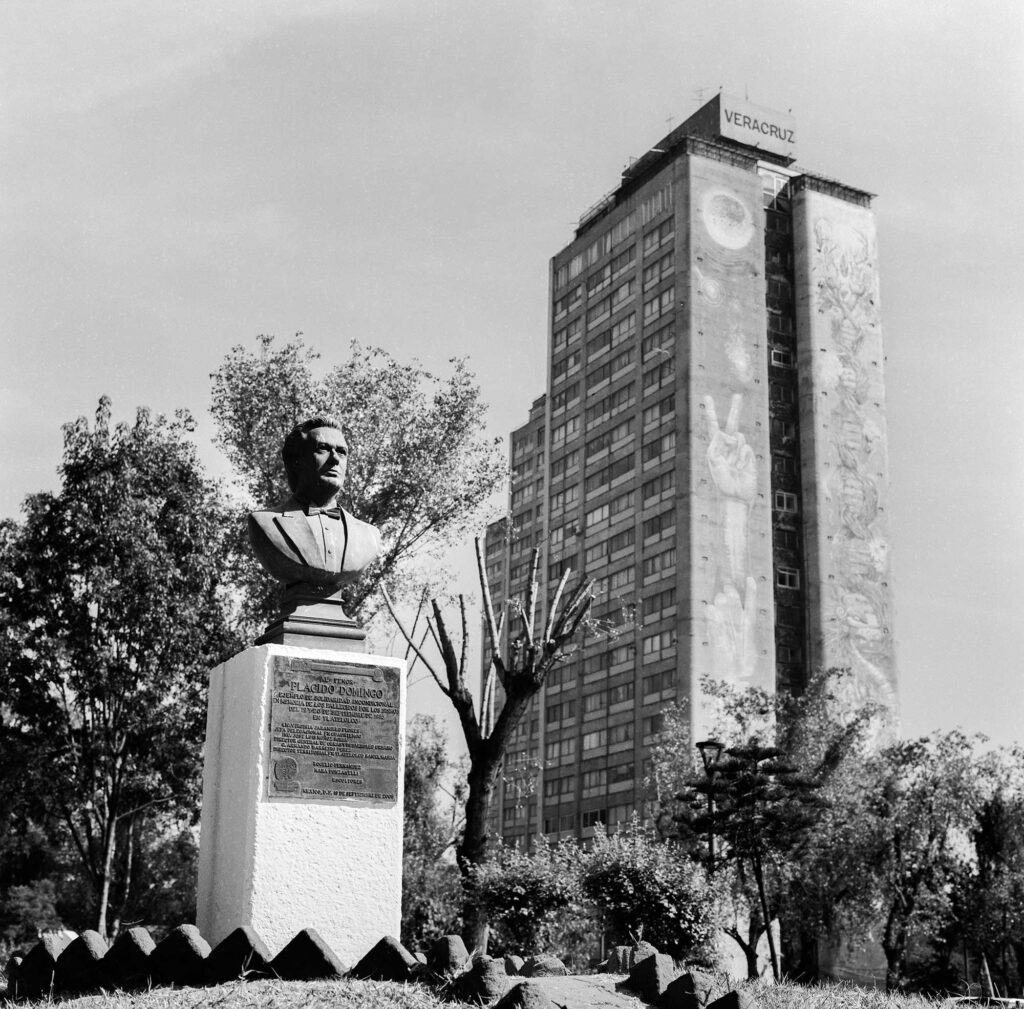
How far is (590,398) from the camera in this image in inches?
3428

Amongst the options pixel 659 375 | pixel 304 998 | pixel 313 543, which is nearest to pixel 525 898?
pixel 313 543

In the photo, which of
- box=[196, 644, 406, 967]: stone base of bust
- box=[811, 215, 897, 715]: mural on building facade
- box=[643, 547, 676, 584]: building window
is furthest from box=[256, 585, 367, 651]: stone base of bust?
box=[811, 215, 897, 715]: mural on building facade

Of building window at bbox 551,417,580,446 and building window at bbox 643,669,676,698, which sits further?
building window at bbox 551,417,580,446

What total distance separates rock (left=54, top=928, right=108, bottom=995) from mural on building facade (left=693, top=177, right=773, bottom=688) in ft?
209

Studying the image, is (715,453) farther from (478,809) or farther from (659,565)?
(478,809)

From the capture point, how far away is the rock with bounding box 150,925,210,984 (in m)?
9.21

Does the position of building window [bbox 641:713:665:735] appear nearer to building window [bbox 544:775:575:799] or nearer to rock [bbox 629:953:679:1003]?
building window [bbox 544:775:575:799]

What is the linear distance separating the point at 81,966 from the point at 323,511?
426 cm

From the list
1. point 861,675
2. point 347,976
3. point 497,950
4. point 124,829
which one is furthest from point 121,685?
point 861,675

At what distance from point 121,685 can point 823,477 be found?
60.0 m

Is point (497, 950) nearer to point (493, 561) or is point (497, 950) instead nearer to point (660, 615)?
point (660, 615)

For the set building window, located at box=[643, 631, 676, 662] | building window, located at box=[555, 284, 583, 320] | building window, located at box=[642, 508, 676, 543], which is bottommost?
building window, located at box=[643, 631, 676, 662]

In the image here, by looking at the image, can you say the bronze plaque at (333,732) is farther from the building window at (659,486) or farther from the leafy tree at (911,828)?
the building window at (659,486)

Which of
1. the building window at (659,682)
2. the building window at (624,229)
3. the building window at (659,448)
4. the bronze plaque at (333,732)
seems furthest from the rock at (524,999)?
the building window at (624,229)
